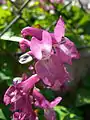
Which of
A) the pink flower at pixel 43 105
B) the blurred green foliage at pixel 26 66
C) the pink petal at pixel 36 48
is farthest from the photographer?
the blurred green foliage at pixel 26 66

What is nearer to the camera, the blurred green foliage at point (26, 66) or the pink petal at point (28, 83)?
the pink petal at point (28, 83)

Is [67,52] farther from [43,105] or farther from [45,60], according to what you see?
[43,105]

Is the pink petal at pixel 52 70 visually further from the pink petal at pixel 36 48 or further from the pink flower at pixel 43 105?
the pink flower at pixel 43 105

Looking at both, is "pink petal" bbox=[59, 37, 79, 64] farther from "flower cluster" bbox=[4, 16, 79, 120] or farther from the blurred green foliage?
the blurred green foliage

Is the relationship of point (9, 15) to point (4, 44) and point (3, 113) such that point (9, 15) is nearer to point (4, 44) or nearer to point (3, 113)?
point (4, 44)

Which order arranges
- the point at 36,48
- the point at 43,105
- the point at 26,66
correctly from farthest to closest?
the point at 26,66, the point at 43,105, the point at 36,48

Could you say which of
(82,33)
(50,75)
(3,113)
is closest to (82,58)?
(82,33)

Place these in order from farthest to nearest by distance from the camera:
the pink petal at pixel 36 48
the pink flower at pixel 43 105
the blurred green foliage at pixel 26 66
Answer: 1. the blurred green foliage at pixel 26 66
2. the pink flower at pixel 43 105
3. the pink petal at pixel 36 48

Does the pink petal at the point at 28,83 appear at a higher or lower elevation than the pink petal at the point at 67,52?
lower

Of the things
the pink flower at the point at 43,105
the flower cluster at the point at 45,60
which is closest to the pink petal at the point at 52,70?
the flower cluster at the point at 45,60

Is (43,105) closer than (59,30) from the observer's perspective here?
No

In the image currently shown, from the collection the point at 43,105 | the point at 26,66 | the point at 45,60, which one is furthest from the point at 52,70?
the point at 26,66

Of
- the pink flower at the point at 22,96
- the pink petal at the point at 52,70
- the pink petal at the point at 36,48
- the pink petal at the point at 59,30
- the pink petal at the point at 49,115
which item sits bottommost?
the pink petal at the point at 49,115
